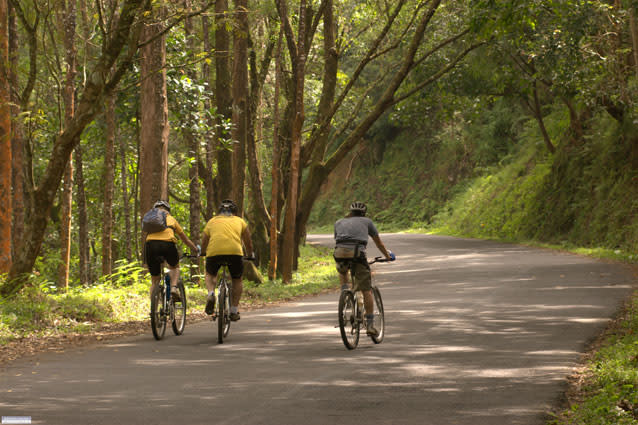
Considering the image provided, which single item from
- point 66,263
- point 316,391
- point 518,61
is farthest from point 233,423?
point 518,61

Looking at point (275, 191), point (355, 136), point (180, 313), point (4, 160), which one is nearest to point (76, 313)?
point (180, 313)

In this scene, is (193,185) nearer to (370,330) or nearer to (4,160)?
(4,160)

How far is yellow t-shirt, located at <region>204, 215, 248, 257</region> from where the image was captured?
11781 millimetres

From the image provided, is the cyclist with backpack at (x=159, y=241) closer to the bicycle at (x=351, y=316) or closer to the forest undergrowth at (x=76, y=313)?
the forest undergrowth at (x=76, y=313)

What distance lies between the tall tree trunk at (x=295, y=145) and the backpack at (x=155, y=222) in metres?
10.8

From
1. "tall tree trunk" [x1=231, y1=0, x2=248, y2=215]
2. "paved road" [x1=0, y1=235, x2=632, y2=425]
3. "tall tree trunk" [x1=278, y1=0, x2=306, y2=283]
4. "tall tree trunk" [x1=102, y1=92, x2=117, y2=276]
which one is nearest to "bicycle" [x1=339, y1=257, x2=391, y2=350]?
"paved road" [x1=0, y1=235, x2=632, y2=425]

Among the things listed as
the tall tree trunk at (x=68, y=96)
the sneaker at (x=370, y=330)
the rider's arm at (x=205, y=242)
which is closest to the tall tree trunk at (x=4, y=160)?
the tall tree trunk at (x=68, y=96)

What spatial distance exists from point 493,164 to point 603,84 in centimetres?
2926

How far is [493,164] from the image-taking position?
53.8 meters

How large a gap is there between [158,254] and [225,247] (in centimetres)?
105

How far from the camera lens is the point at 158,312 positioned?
1188cm

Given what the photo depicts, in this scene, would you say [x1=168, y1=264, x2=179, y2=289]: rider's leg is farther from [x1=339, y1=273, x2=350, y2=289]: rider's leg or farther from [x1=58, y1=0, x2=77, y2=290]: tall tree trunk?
[x1=58, y1=0, x2=77, y2=290]: tall tree trunk

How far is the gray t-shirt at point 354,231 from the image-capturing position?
10773mm

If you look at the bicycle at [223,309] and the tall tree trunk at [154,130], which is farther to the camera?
the tall tree trunk at [154,130]
